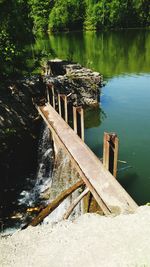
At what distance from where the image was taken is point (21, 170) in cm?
1502

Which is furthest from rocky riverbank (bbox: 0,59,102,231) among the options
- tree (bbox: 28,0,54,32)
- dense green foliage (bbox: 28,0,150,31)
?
tree (bbox: 28,0,54,32)

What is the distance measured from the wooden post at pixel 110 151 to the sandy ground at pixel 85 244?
1.77 meters

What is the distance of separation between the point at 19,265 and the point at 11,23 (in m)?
13.9

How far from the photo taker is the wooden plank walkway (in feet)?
22.6

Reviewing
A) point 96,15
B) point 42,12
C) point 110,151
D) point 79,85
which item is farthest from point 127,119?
point 42,12

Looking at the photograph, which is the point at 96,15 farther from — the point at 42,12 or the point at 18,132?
the point at 18,132

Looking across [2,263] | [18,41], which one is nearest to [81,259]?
[2,263]

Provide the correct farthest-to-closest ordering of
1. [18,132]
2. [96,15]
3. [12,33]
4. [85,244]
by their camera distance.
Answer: [96,15] < [12,33] < [18,132] < [85,244]

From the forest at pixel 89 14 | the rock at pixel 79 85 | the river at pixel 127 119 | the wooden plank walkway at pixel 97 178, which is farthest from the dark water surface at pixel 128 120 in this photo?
the forest at pixel 89 14

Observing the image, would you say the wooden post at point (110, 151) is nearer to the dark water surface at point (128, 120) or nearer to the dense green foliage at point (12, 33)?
the dark water surface at point (128, 120)

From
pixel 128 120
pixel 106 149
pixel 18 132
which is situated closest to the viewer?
pixel 106 149

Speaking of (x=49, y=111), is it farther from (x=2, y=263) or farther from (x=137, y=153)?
(x=2, y=263)

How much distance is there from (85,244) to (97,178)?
253 cm

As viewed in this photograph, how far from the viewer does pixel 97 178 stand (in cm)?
806
